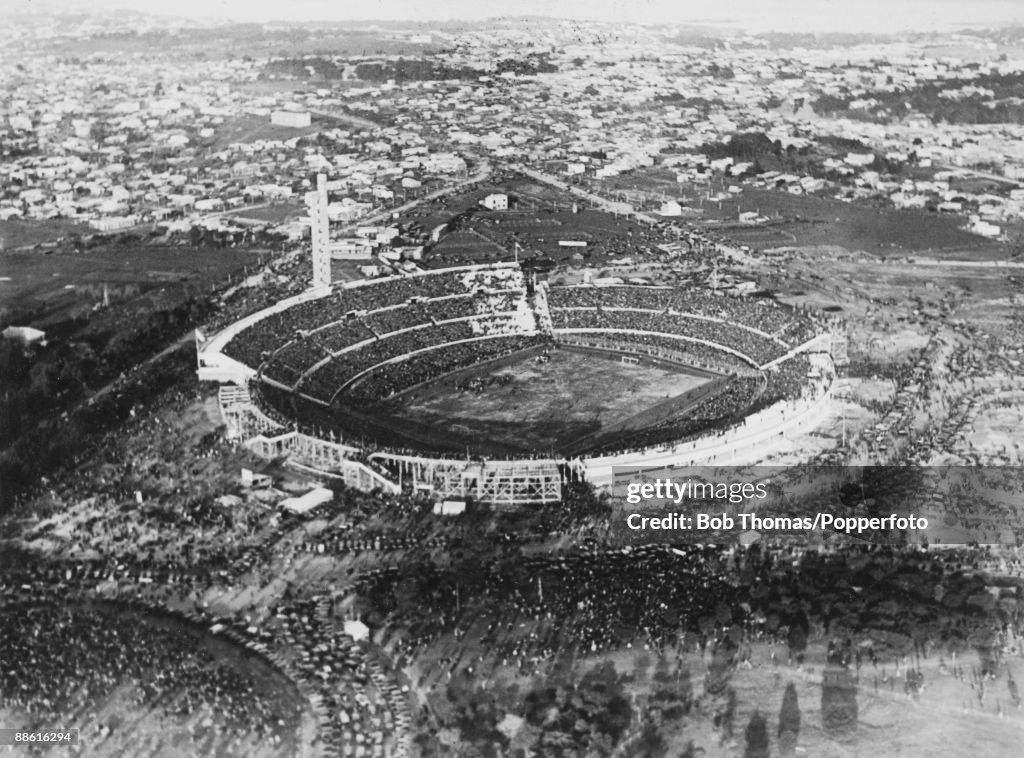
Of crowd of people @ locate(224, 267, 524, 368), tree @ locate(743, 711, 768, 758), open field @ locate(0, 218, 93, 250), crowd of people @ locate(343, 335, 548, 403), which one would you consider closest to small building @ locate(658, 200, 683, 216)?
crowd of people @ locate(224, 267, 524, 368)

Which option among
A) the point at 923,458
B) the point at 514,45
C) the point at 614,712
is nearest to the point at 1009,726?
the point at 614,712

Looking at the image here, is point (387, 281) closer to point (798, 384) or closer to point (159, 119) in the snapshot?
point (159, 119)

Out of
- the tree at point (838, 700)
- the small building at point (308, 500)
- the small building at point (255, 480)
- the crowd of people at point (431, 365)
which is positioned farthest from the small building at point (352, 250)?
the tree at point (838, 700)

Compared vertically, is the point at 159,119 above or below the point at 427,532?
above

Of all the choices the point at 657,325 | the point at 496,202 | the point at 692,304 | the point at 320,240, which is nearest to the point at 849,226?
the point at 692,304

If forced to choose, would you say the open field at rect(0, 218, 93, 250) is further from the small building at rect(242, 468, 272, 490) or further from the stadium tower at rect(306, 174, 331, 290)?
the small building at rect(242, 468, 272, 490)

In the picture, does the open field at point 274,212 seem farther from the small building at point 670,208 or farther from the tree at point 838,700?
the tree at point 838,700

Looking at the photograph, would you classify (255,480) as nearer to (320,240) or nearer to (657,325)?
(320,240)
